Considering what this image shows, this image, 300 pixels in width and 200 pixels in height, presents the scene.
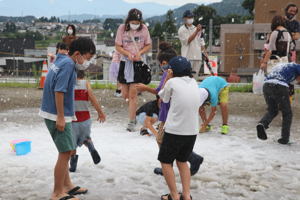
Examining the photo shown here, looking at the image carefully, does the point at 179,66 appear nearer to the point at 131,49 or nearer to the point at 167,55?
the point at 167,55

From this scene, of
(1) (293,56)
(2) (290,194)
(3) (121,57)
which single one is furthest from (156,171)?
(1) (293,56)

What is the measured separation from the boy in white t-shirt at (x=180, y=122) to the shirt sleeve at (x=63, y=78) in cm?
88

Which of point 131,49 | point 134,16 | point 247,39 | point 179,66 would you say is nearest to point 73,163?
point 179,66

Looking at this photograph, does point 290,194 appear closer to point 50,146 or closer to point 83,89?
point 83,89

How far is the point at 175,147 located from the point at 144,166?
1.23 m

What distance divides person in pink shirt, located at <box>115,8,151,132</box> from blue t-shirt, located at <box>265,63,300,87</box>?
225cm

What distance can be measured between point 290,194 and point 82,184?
2.14m

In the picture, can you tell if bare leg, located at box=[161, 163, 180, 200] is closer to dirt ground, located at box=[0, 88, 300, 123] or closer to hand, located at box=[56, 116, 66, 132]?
hand, located at box=[56, 116, 66, 132]

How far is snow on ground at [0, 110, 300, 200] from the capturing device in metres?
3.95

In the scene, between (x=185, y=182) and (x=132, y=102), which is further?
(x=132, y=102)

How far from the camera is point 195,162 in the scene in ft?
14.0

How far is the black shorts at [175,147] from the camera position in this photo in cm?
359

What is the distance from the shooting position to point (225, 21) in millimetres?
75188

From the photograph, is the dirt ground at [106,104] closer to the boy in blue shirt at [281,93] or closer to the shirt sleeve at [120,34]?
the shirt sleeve at [120,34]
